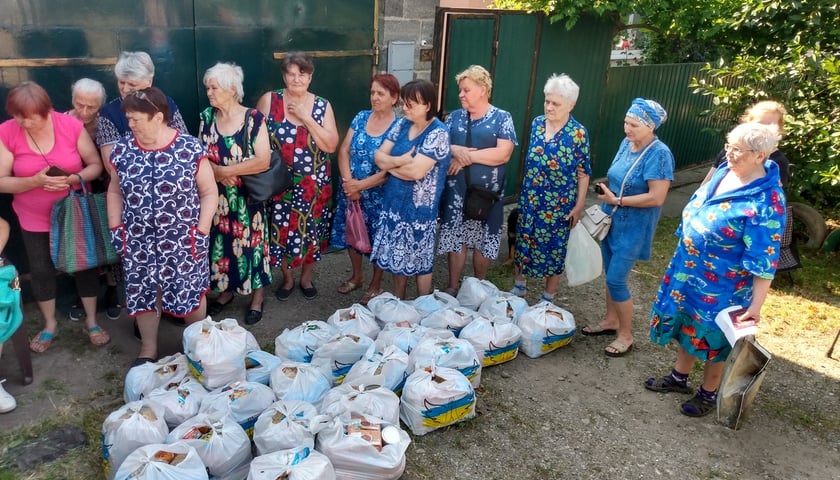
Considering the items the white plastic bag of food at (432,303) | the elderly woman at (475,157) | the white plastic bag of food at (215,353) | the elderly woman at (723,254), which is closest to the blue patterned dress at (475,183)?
the elderly woman at (475,157)

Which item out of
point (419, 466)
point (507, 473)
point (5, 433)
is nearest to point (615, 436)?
point (507, 473)


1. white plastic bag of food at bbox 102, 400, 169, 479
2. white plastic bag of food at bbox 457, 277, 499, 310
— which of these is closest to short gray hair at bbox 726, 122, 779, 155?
white plastic bag of food at bbox 457, 277, 499, 310

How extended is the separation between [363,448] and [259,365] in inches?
39.4

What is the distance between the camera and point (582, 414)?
379cm

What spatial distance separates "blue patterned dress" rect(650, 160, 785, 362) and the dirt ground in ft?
1.60

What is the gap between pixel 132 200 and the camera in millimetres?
3488

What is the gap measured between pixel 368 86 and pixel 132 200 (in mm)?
2717

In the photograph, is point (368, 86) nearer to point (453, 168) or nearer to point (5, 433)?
point (453, 168)

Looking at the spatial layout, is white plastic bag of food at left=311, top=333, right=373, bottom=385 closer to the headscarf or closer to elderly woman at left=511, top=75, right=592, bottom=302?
elderly woman at left=511, top=75, right=592, bottom=302

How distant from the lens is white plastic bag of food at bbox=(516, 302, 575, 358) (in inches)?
167

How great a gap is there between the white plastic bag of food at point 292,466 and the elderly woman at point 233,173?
176 cm

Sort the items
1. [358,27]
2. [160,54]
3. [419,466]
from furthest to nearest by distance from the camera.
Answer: [358,27]
[160,54]
[419,466]

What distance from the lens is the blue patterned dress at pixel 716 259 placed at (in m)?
3.15

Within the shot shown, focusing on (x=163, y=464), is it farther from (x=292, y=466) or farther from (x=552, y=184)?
(x=552, y=184)
